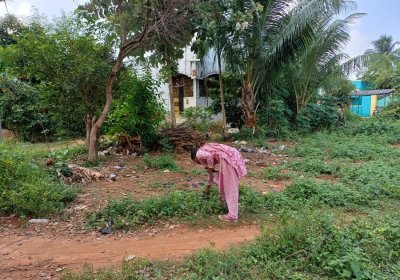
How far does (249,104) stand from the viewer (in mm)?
11586

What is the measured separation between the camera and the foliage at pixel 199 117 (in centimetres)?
1234

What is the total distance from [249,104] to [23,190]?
8.52m

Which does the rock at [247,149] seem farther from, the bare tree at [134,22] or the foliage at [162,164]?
the bare tree at [134,22]

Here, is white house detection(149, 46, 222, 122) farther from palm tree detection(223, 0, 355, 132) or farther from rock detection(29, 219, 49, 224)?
rock detection(29, 219, 49, 224)

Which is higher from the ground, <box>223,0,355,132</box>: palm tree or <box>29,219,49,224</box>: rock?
<box>223,0,355,132</box>: palm tree

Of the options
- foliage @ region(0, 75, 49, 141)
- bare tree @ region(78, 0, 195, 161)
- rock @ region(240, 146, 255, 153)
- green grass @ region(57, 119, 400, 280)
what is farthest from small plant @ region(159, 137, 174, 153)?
foliage @ region(0, 75, 49, 141)

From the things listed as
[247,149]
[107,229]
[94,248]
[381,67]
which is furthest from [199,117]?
[381,67]

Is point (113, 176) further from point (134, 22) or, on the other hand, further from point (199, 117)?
point (199, 117)

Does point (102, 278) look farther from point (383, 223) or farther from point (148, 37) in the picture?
point (148, 37)

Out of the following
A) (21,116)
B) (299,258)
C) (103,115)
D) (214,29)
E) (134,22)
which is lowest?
(299,258)

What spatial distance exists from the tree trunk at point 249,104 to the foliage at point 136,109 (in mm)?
3884

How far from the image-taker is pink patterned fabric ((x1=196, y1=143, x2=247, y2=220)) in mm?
4156

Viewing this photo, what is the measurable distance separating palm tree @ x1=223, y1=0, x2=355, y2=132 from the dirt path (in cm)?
719

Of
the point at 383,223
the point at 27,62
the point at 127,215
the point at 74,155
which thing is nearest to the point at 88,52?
the point at 27,62
